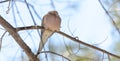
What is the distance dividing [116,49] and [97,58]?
32cm

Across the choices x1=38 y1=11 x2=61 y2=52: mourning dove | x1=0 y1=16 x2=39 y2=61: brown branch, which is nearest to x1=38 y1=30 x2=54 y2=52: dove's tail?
x1=38 y1=11 x2=61 y2=52: mourning dove

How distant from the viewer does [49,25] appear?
1.59m

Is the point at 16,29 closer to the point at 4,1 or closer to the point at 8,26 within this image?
the point at 8,26

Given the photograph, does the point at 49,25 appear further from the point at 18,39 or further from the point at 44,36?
the point at 18,39

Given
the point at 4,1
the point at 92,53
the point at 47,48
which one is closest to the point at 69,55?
the point at 47,48

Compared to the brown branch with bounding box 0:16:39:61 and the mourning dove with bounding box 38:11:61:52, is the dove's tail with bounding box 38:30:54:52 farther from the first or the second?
the brown branch with bounding box 0:16:39:61

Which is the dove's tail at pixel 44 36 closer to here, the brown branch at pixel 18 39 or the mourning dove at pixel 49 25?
the mourning dove at pixel 49 25

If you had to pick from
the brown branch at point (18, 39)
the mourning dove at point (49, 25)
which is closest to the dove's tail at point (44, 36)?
the mourning dove at point (49, 25)

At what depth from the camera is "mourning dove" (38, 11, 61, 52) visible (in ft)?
4.89

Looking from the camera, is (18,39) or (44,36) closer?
(18,39)

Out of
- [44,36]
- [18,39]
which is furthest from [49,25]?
[18,39]

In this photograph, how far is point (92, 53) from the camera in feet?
5.70

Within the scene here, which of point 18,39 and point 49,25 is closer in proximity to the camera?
point 18,39

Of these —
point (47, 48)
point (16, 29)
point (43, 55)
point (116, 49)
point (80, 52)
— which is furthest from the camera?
point (116, 49)
